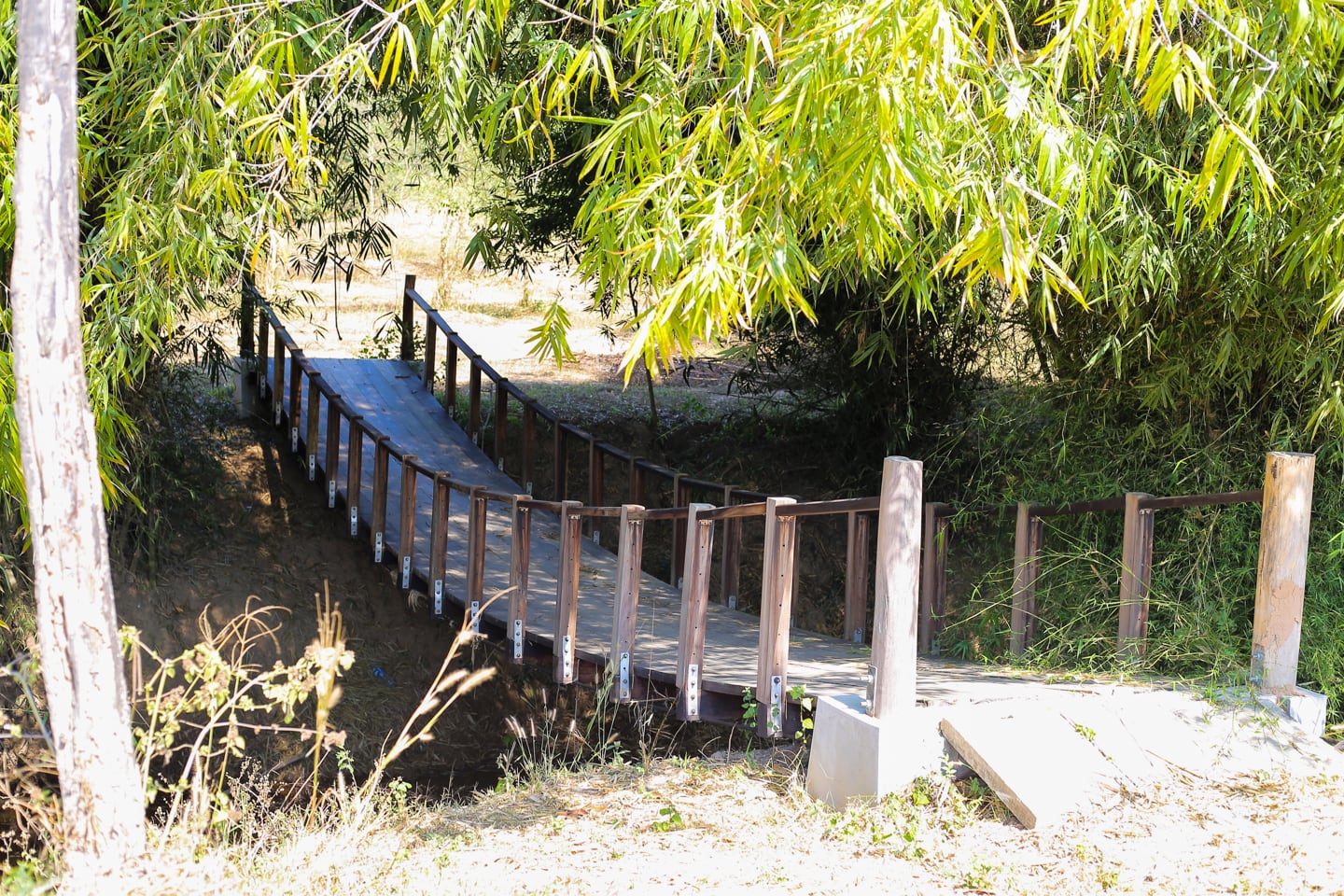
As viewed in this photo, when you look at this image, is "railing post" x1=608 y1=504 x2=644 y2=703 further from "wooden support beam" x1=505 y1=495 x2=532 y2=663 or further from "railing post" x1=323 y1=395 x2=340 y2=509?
"railing post" x1=323 y1=395 x2=340 y2=509

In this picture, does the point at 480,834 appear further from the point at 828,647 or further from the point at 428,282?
the point at 428,282

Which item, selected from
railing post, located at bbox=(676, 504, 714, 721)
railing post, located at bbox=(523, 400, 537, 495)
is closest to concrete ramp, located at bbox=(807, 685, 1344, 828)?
railing post, located at bbox=(676, 504, 714, 721)

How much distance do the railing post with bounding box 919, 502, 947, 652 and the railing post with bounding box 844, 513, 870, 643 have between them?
288mm

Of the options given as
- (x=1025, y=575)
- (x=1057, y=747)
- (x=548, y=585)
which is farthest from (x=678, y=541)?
(x=1057, y=747)

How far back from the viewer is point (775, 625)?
4.37 metres

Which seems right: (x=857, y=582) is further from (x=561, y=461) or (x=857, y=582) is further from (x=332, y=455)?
(x=332, y=455)

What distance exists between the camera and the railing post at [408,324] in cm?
1036

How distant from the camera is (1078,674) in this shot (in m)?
4.39

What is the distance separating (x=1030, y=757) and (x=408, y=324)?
778 cm

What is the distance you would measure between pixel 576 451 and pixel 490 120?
6.73 meters

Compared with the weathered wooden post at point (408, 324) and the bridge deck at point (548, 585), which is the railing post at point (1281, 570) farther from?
the weathered wooden post at point (408, 324)

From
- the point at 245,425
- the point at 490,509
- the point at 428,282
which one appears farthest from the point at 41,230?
the point at 428,282

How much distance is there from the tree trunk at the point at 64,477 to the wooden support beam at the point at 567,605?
2587 millimetres

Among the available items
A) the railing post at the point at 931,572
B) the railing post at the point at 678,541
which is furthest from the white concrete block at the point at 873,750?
the railing post at the point at 678,541
